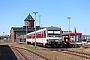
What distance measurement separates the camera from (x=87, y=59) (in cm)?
1928

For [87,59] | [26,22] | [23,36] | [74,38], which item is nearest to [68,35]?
[74,38]

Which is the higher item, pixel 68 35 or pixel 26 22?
pixel 26 22

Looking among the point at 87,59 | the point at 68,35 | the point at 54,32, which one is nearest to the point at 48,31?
the point at 54,32

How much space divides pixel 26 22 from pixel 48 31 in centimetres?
8917

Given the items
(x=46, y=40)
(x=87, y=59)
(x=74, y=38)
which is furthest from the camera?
(x=74, y=38)

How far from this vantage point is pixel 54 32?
3884 centimetres

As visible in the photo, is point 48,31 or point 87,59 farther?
point 48,31

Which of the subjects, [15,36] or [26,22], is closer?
[15,36]

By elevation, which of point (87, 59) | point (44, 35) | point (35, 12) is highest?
point (35, 12)

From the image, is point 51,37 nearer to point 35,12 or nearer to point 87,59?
point 35,12

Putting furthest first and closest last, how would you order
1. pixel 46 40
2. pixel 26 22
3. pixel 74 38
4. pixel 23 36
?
1. pixel 26 22
2. pixel 23 36
3. pixel 74 38
4. pixel 46 40

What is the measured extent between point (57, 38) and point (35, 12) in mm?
9961

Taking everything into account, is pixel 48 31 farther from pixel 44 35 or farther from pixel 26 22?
pixel 26 22

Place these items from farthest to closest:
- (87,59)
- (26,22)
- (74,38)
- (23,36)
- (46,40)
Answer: (26,22) → (23,36) → (74,38) → (46,40) → (87,59)
